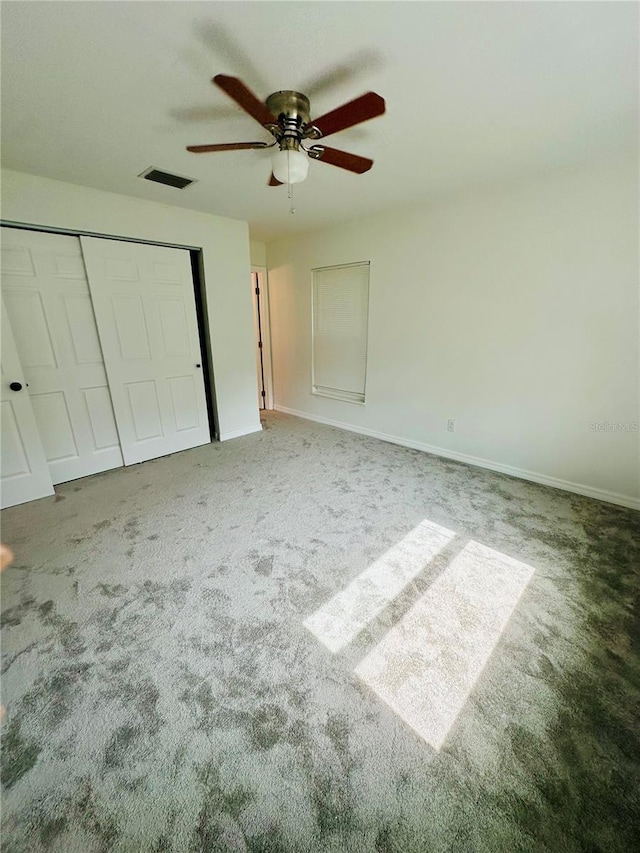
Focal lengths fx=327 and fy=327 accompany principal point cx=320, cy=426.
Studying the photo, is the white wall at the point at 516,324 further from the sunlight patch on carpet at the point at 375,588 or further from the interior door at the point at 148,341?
the interior door at the point at 148,341

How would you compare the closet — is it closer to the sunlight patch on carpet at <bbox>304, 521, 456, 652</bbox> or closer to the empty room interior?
the empty room interior

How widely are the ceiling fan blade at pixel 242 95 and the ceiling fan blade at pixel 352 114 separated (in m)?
0.22

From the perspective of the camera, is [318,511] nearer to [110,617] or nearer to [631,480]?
[110,617]

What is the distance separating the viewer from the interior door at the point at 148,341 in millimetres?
2895

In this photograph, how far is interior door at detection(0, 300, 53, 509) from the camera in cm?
240

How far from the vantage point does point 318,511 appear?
8.07 feet

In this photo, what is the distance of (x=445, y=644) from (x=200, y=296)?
3.69 metres

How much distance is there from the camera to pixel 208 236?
3.36 meters

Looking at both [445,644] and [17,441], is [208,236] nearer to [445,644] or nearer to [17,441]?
[17,441]

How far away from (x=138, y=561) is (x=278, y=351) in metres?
3.52

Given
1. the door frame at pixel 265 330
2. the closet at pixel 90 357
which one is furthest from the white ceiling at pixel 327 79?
the door frame at pixel 265 330

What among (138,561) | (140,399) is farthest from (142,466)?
(138,561)

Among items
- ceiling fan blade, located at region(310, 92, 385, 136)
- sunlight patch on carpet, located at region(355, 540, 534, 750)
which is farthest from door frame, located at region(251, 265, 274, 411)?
sunlight patch on carpet, located at region(355, 540, 534, 750)

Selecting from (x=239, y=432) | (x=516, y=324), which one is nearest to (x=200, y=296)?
(x=239, y=432)
